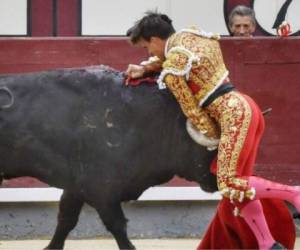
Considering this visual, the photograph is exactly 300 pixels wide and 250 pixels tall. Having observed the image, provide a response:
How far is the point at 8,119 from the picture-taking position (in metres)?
6.70

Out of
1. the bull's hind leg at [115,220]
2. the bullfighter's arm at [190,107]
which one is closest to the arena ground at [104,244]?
the bull's hind leg at [115,220]

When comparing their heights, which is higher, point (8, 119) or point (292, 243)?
point (8, 119)

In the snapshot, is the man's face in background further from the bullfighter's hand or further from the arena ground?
the bullfighter's hand

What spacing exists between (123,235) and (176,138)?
552mm

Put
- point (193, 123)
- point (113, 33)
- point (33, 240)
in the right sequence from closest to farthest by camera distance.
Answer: point (193, 123), point (33, 240), point (113, 33)

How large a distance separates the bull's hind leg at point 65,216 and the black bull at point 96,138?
0.18 ft

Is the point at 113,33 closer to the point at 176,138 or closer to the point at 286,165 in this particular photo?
the point at 286,165

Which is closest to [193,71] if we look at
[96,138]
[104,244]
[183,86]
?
[183,86]

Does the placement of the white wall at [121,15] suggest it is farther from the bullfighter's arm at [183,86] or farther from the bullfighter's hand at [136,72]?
the bullfighter's arm at [183,86]

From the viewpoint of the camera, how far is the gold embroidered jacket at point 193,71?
6508 mm

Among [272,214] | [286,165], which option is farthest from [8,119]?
[286,165]

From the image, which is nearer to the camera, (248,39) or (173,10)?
(248,39)

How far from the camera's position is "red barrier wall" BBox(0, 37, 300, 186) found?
879 centimetres

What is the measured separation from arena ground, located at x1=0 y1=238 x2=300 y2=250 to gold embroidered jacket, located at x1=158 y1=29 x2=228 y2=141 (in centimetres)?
188
